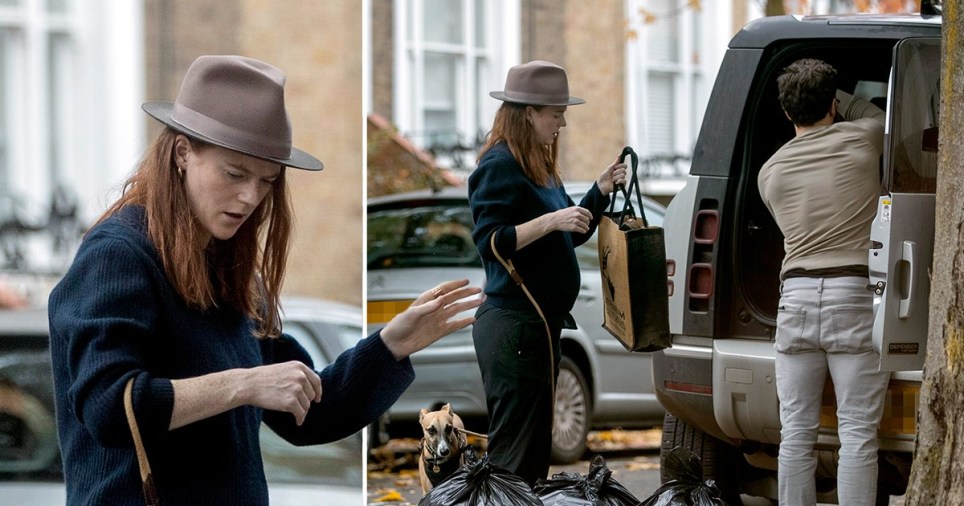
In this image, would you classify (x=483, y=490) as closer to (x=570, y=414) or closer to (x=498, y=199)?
(x=498, y=199)

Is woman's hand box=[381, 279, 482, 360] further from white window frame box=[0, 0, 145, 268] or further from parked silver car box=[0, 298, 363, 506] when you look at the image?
white window frame box=[0, 0, 145, 268]

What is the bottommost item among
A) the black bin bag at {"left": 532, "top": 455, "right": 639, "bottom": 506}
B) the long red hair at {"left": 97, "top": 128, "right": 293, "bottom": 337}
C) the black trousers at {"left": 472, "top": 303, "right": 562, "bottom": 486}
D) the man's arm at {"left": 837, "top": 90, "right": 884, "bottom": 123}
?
the black bin bag at {"left": 532, "top": 455, "right": 639, "bottom": 506}

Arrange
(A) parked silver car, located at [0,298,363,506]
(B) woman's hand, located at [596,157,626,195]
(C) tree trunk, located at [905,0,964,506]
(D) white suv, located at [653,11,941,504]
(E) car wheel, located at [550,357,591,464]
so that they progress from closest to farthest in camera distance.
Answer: (C) tree trunk, located at [905,0,964,506] < (B) woman's hand, located at [596,157,626,195] < (D) white suv, located at [653,11,941,504] < (A) parked silver car, located at [0,298,363,506] < (E) car wheel, located at [550,357,591,464]

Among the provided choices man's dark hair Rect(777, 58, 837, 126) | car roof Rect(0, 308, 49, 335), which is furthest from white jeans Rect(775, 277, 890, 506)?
car roof Rect(0, 308, 49, 335)

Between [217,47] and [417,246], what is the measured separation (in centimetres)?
190

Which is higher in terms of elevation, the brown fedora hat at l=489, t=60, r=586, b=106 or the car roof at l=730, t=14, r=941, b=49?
the car roof at l=730, t=14, r=941, b=49

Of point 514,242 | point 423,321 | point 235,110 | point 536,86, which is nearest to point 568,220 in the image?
point 514,242

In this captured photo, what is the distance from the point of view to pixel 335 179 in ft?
18.3

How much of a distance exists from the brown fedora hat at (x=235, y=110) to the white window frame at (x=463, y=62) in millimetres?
9184

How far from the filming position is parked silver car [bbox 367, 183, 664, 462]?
23.3ft

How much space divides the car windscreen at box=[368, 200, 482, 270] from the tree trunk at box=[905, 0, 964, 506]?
11.7 feet

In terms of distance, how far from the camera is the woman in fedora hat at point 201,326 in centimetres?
249

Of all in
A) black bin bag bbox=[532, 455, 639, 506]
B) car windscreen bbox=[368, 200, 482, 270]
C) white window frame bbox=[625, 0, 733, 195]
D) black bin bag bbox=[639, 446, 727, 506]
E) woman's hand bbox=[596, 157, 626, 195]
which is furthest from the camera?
white window frame bbox=[625, 0, 733, 195]

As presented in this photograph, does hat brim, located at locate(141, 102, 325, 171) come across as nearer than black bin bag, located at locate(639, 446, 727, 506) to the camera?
Yes
